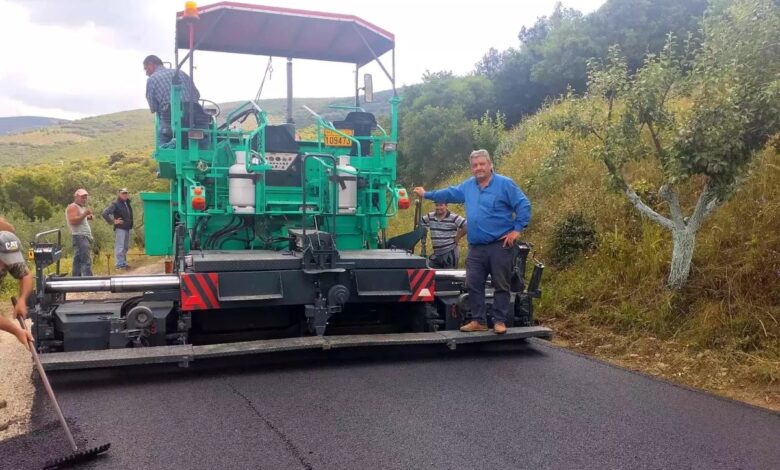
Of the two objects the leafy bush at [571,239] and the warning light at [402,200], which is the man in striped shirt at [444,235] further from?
the warning light at [402,200]

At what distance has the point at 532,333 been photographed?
5648 mm

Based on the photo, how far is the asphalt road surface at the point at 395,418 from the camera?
3.40m

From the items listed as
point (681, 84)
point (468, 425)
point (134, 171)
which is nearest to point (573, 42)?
point (681, 84)

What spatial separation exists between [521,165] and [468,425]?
341 inches

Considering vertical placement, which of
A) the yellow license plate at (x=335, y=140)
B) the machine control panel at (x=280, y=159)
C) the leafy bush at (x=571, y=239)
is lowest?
the leafy bush at (x=571, y=239)

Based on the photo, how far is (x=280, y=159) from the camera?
6.25 meters

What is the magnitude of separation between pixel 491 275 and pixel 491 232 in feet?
1.26

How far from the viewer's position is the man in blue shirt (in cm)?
552

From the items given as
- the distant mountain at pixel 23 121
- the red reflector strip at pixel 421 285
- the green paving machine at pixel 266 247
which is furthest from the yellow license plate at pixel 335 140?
the distant mountain at pixel 23 121

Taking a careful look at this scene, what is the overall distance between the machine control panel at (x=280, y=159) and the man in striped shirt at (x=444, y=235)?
6.93 ft

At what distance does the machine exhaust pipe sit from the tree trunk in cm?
467

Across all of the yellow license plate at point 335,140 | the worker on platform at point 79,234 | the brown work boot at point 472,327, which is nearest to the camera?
the brown work boot at point 472,327

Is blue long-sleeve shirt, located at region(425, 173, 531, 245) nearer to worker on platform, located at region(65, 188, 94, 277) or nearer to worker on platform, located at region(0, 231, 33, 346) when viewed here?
worker on platform, located at region(0, 231, 33, 346)

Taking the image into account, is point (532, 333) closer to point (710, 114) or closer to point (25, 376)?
point (710, 114)
